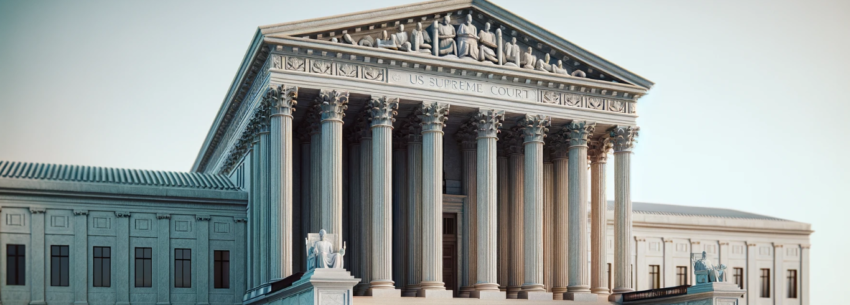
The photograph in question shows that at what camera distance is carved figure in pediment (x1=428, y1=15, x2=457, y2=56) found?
4728cm

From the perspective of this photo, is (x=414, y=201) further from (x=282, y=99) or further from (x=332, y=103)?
(x=282, y=99)

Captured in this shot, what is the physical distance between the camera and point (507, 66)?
4838 cm

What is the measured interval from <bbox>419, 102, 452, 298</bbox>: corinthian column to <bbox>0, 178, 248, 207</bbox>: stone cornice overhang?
34.1 ft

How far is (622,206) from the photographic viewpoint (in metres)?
51.4

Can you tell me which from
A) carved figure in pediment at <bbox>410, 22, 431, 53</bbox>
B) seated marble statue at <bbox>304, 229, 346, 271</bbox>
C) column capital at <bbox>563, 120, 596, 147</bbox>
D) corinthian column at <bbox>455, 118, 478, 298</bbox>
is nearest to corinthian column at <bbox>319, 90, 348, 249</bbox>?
carved figure in pediment at <bbox>410, 22, 431, 53</bbox>

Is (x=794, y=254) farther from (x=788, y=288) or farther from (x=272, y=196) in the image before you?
(x=272, y=196)

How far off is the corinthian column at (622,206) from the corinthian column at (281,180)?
17714 millimetres

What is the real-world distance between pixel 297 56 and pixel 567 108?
14.6 meters

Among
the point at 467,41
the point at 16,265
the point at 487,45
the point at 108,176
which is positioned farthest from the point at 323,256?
the point at 16,265

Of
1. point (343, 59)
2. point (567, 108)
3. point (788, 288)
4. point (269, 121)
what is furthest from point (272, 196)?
point (788, 288)

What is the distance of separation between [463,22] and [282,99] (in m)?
10.3

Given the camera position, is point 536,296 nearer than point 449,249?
Yes

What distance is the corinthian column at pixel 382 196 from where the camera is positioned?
44.6 metres

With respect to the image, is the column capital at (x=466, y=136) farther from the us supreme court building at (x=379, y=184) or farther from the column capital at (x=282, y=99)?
the column capital at (x=282, y=99)
